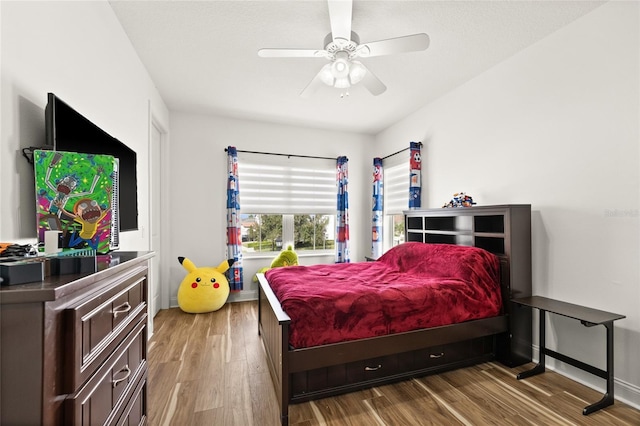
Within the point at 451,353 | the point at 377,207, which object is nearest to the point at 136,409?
the point at 451,353

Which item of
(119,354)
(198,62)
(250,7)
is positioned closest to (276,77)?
(198,62)

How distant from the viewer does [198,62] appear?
2758 mm

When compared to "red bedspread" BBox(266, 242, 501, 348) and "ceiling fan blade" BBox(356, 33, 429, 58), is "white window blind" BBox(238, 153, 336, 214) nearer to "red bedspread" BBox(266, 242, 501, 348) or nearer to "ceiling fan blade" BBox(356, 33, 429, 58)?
"red bedspread" BBox(266, 242, 501, 348)

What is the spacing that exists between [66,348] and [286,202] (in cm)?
380

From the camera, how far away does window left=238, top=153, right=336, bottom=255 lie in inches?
172

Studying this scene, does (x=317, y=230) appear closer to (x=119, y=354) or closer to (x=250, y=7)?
(x=250, y=7)

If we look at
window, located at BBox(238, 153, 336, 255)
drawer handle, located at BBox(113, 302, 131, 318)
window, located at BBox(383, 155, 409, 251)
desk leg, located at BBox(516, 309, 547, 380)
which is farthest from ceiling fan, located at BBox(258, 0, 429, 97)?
desk leg, located at BBox(516, 309, 547, 380)

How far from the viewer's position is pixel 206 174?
4.16 m

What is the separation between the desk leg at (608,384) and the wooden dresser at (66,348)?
2.59 m

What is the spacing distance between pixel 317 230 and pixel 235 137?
1.91m

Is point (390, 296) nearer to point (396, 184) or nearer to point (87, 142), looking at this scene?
point (87, 142)

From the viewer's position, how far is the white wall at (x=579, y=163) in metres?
1.94

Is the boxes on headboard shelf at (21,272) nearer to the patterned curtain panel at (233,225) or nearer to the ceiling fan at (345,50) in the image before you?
the ceiling fan at (345,50)

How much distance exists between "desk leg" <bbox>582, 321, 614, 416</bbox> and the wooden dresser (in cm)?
259
